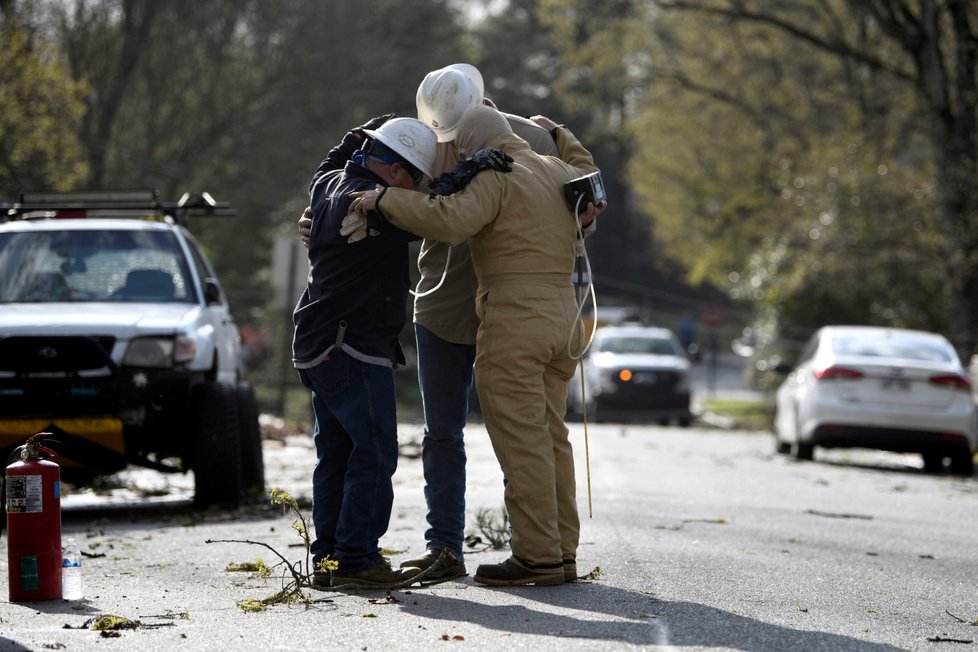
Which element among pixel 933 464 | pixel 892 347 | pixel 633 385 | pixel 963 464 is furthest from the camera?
pixel 633 385

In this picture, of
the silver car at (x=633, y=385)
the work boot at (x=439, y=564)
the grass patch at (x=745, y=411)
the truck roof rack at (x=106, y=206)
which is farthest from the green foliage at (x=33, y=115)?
the work boot at (x=439, y=564)

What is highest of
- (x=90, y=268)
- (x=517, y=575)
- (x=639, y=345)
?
(x=90, y=268)

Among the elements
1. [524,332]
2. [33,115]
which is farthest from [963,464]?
[33,115]

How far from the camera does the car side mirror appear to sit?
11.3 m

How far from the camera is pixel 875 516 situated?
11062 mm

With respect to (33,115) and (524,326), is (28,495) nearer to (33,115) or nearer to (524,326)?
(524,326)

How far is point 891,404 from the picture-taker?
1652 cm

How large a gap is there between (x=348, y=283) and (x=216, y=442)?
3.67 m

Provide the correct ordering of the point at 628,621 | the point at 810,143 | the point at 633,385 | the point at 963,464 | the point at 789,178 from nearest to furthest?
1. the point at 628,621
2. the point at 963,464
3. the point at 633,385
4. the point at 789,178
5. the point at 810,143

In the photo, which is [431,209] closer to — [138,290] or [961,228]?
[138,290]

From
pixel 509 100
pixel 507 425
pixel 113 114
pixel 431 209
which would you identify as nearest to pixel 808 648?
pixel 507 425

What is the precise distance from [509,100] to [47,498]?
4897 centimetres

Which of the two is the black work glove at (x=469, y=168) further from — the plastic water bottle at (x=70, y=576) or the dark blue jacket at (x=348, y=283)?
the plastic water bottle at (x=70, y=576)

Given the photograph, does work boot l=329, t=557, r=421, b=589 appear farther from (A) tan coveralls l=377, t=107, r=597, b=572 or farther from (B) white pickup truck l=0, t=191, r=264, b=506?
(B) white pickup truck l=0, t=191, r=264, b=506
